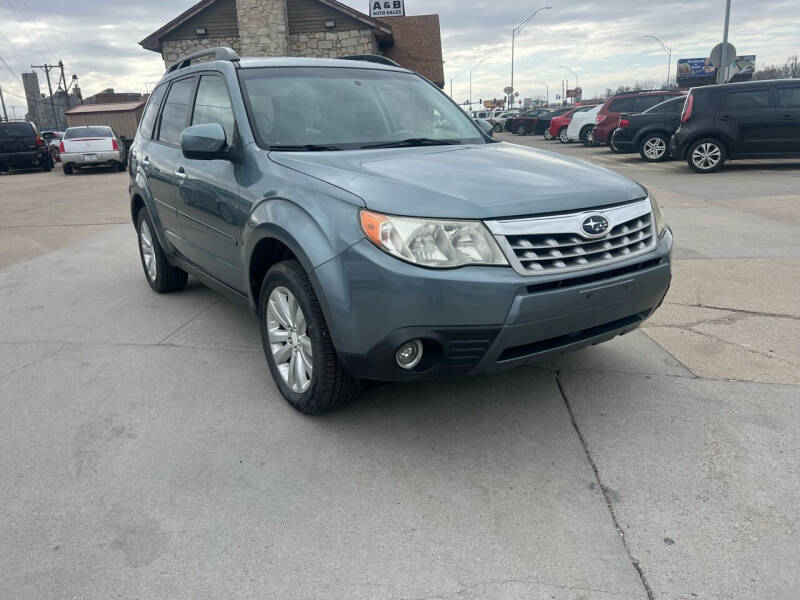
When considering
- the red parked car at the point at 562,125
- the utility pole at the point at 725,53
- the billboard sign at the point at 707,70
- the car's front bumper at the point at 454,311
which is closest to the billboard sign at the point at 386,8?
the red parked car at the point at 562,125

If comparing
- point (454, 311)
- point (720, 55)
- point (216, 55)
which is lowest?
point (454, 311)

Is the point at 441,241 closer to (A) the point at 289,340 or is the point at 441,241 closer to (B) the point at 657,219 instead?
(A) the point at 289,340

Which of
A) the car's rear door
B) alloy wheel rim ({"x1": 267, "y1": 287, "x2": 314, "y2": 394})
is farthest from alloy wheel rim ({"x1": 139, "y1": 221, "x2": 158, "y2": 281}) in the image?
alloy wheel rim ({"x1": 267, "y1": 287, "x2": 314, "y2": 394})

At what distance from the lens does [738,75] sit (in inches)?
1496

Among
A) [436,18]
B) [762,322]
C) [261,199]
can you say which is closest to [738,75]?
[436,18]

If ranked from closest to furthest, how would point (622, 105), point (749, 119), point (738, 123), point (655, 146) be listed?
point (749, 119), point (738, 123), point (655, 146), point (622, 105)

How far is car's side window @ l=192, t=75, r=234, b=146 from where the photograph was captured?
380 centimetres

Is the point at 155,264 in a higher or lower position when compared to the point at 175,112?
lower

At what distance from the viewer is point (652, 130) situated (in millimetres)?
16688

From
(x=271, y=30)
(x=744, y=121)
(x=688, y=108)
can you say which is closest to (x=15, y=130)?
(x=271, y=30)

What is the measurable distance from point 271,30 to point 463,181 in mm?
23487

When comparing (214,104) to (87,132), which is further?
(87,132)

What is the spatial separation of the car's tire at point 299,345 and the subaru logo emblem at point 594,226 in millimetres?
1197

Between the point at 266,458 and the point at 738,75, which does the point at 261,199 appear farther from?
the point at 738,75
